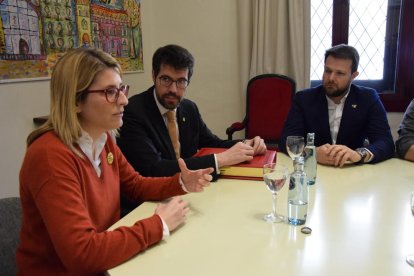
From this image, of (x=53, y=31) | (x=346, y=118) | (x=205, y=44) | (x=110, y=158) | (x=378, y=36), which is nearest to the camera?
(x=110, y=158)

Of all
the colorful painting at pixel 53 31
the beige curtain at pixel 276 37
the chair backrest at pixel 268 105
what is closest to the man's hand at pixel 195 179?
the colorful painting at pixel 53 31

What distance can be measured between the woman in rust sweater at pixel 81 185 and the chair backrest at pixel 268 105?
2.03 m

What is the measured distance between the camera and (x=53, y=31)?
234 cm

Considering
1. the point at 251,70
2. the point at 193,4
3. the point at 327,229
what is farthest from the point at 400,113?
the point at 327,229

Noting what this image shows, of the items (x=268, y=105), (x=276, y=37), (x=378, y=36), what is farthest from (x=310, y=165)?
(x=378, y=36)

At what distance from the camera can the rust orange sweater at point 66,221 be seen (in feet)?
2.93

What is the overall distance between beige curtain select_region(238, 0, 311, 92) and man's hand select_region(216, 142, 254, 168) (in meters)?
1.91

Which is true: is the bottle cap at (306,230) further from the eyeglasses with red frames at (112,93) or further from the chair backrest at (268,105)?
the chair backrest at (268,105)

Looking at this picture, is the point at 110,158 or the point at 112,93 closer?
the point at 112,93

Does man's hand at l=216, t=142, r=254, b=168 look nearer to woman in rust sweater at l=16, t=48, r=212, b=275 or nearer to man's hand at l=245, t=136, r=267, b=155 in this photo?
man's hand at l=245, t=136, r=267, b=155

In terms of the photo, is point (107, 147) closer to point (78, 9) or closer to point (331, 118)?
point (331, 118)

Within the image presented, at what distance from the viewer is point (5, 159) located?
2.11 metres

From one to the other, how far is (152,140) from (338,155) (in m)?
0.89

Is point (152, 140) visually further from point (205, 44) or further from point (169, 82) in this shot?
point (205, 44)
